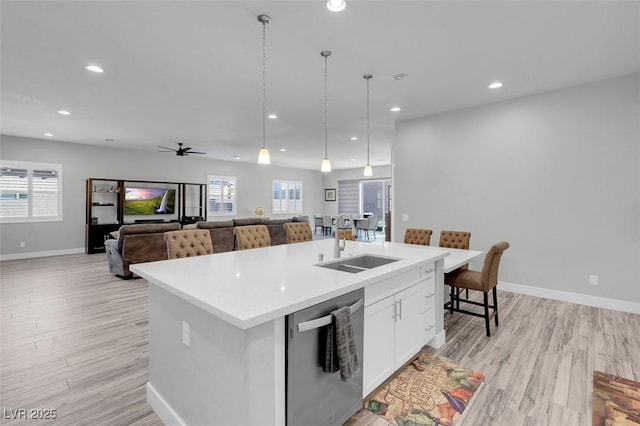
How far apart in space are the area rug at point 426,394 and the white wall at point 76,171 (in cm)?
896

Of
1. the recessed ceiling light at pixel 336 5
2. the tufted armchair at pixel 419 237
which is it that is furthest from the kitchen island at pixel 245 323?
the recessed ceiling light at pixel 336 5

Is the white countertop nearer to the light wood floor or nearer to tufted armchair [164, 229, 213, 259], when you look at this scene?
tufted armchair [164, 229, 213, 259]

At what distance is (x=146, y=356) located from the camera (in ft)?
8.70

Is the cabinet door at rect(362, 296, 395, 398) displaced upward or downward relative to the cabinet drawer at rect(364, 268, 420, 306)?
downward

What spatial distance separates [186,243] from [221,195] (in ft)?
26.3

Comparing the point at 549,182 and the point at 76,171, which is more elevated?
the point at 76,171

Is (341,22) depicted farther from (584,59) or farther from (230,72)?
(584,59)

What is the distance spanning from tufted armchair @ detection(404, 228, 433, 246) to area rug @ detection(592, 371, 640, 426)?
84.9 inches

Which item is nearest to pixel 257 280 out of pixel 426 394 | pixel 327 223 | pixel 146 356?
pixel 426 394

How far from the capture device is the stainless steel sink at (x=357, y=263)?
2.42 m

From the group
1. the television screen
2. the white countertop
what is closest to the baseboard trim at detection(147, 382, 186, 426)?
the white countertop

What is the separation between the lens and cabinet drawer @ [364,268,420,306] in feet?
6.21

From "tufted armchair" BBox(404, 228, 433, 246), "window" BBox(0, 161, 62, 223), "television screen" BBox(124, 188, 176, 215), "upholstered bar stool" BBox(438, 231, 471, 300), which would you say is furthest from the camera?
"television screen" BBox(124, 188, 176, 215)

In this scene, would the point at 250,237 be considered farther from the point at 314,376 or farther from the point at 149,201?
the point at 149,201
